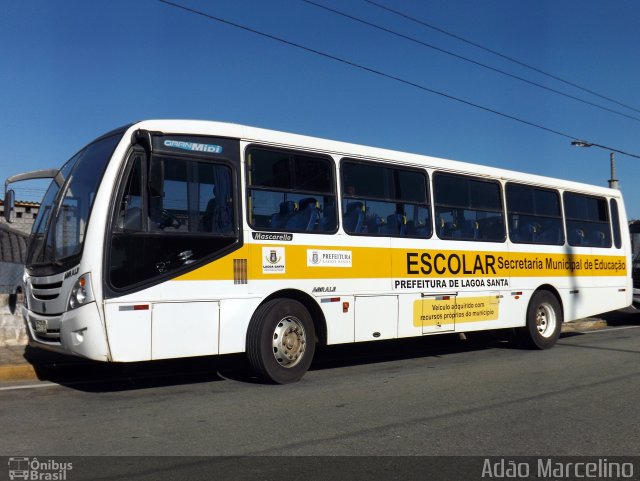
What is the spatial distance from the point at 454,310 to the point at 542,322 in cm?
260

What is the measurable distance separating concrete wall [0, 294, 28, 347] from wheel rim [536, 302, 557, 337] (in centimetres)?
876

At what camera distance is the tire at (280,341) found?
7566 millimetres

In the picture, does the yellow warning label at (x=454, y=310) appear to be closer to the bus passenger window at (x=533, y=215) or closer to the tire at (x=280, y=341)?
the bus passenger window at (x=533, y=215)

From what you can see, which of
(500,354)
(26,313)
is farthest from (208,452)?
(500,354)

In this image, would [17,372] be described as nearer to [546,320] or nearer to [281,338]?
[281,338]

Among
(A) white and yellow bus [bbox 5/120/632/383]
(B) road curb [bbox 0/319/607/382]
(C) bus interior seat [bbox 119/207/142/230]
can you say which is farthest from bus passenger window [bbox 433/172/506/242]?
(B) road curb [bbox 0/319/607/382]

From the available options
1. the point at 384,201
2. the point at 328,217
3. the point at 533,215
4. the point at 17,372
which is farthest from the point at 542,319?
the point at 17,372

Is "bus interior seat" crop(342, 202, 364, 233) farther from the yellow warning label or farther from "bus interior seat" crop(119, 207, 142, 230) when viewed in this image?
"bus interior seat" crop(119, 207, 142, 230)

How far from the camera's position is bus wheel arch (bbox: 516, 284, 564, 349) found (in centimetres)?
1141

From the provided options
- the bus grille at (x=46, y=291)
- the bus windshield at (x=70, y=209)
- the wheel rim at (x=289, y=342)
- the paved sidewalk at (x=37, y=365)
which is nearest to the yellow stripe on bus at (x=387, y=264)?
the wheel rim at (x=289, y=342)

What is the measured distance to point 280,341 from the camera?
25.6 feet

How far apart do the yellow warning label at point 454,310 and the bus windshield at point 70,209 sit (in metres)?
4.77

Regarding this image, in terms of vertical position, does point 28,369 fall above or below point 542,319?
below
